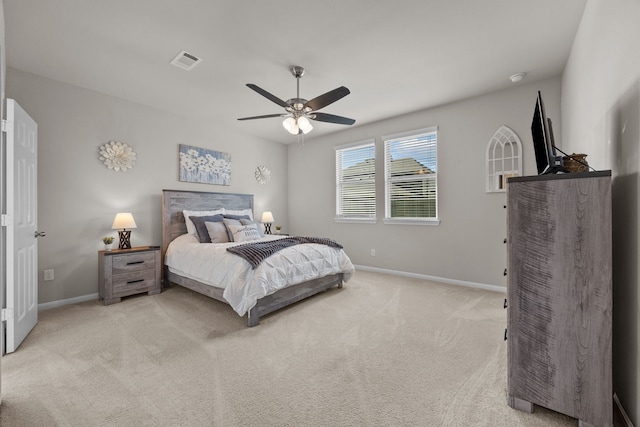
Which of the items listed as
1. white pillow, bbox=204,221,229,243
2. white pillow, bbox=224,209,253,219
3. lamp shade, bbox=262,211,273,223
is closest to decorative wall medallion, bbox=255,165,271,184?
lamp shade, bbox=262,211,273,223

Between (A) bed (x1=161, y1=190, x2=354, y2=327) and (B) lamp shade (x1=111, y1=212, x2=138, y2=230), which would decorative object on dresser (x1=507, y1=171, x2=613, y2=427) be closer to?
(A) bed (x1=161, y1=190, x2=354, y2=327)

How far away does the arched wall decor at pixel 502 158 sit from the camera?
11.7 feet

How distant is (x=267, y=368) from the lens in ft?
6.40

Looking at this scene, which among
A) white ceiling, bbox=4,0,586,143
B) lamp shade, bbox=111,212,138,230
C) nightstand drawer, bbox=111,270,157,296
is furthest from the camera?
lamp shade, bbox=111,212,138,230

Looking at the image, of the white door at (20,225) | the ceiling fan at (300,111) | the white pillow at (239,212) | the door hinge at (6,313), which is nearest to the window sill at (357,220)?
the white pillow at (239,212)

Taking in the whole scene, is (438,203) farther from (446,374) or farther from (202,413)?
(202,413)

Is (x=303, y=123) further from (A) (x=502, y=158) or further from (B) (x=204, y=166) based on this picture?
(A) (x=502, y=158)

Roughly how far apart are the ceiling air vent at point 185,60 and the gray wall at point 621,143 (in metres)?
3.27

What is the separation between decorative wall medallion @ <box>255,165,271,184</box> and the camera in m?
5.64

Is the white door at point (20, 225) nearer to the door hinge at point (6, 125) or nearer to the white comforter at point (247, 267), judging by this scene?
the door hinge at point (6, 125)

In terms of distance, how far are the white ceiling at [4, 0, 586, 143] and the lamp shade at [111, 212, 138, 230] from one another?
163cm

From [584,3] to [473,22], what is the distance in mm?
768

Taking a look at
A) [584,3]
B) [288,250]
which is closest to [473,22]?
[584,3]

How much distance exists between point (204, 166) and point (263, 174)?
129 cm
